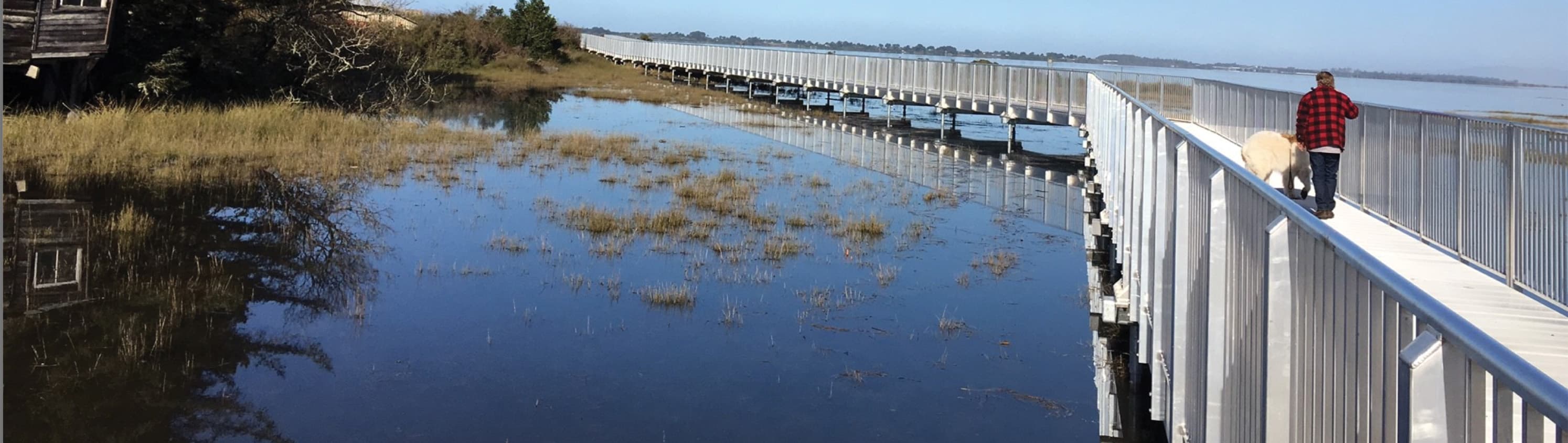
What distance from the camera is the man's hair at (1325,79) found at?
12.9 m

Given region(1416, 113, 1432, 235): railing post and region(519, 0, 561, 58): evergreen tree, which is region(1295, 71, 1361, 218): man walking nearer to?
region(1416, 113, 1432, 235): railing post

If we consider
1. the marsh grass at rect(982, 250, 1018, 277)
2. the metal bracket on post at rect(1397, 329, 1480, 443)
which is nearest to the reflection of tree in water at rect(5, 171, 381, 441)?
the marsh grass at rect(982, 250, 1018, 277)

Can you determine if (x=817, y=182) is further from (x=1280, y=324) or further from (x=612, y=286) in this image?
(x=1280, y=324)

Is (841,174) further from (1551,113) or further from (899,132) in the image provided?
(1551,113)

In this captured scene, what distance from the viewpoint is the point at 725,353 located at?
32.0ft

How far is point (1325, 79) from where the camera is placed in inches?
510

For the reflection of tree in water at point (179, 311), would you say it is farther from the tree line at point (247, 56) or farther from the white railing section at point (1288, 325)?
the tree line at point (247, 56)

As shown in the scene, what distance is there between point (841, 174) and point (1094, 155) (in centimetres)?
437

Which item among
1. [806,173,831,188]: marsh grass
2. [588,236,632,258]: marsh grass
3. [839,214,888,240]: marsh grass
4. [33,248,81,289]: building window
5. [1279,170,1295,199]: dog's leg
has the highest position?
[1279,170,1295,199]: dog's leg

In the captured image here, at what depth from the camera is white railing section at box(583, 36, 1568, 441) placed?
2291mm

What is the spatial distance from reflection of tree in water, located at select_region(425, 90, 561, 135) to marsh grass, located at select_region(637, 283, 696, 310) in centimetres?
1996

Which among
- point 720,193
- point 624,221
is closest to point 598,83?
point 720,193

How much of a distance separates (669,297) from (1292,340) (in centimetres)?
802

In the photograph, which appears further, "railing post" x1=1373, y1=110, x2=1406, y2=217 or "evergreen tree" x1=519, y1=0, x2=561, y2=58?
"evergreen tree" x1=519, y1=0, x2=561, y2=58
